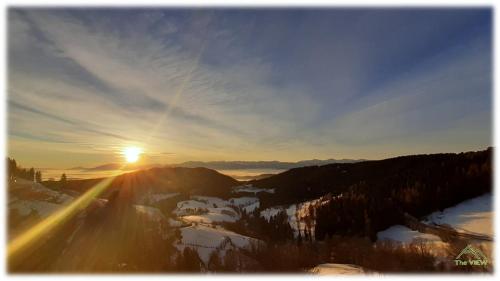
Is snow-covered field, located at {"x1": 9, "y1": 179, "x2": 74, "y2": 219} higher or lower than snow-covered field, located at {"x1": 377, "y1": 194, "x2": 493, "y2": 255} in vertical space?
higher

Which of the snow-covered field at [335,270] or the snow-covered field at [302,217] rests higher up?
the snow-covered field at [335,270]

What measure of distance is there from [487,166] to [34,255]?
21.2m

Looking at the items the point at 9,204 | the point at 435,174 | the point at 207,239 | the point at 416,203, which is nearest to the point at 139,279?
the point at 9,204

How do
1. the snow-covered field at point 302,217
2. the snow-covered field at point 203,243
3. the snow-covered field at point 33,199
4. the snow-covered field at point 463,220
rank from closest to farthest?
the snow-covered field at point 33,199
the snow-covered field at point 203,243
the snow-covered field at point 463,220
the snow-covered field at point 302,217

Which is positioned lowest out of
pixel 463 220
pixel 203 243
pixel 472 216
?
pixel 203 243

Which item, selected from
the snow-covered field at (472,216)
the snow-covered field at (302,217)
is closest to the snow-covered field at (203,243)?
the snow-covered field at (472,216)

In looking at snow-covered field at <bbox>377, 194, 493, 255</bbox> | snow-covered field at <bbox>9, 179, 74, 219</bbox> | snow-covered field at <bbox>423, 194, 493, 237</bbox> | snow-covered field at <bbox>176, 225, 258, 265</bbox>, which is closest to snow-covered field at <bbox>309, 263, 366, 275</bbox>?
snow-covered field at <bbox>377, 194, 493, 255</bbox>

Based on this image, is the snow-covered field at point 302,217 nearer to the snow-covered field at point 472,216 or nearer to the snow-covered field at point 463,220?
the snow-covered field at point 463,220

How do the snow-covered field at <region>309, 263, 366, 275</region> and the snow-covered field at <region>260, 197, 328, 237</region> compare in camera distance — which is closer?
the snow-covered field at <region>309, 263, 366, 275</region>

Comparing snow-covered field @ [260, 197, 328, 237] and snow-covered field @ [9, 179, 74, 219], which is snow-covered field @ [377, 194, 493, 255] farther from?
snow-covered field @ [260, 197, 328, 237]

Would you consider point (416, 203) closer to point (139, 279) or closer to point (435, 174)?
point (435, 174)

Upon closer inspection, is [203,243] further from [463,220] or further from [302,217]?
[302,217]

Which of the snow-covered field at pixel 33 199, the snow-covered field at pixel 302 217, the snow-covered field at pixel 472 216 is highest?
the snow-covered field at pixel 33 199

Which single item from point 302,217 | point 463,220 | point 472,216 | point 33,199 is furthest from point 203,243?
point 302,217
